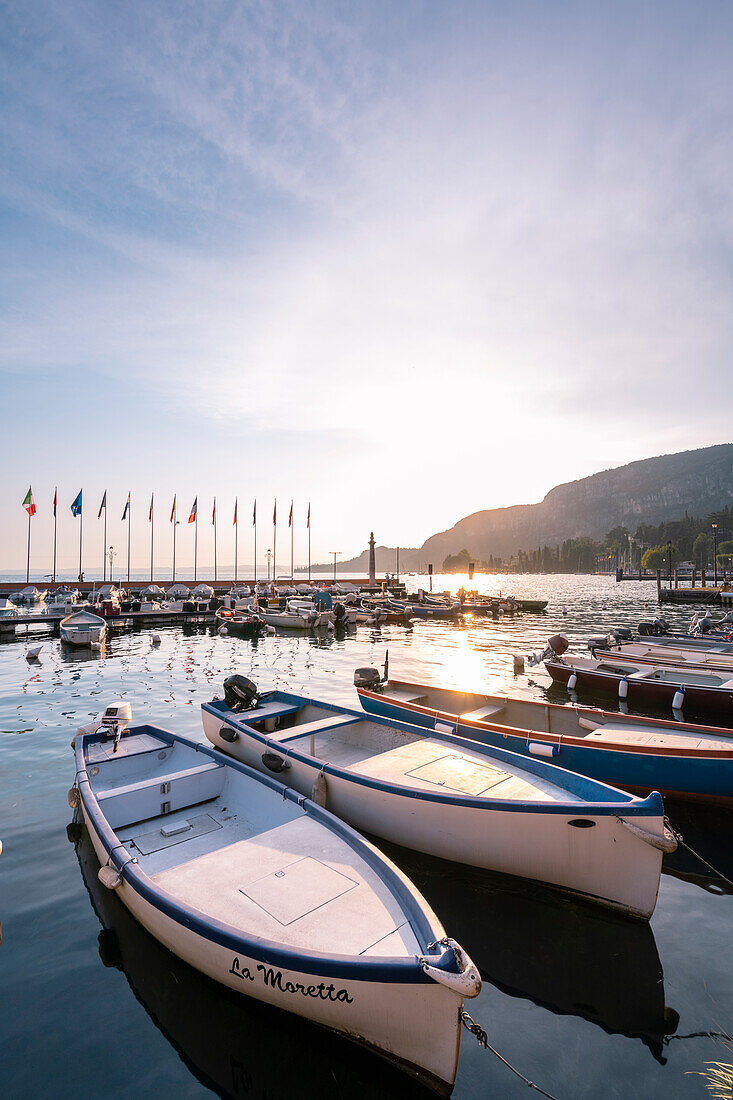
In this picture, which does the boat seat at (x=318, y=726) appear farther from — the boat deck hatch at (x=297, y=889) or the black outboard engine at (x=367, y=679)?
the boat deck hatch at (x=297, y=889)

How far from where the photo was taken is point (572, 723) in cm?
1259

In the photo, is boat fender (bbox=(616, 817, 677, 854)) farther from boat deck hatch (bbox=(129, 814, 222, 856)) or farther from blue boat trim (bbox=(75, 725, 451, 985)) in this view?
boat deck hatch (bbox=(129, 814, 222, 856))

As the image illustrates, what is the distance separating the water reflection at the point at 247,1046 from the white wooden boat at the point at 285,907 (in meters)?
0.50

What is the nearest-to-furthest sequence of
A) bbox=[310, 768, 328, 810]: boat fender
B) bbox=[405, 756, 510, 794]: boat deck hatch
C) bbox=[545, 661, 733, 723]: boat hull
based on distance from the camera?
bbox=[405, 756, 510, 794]: boat deck hatch
bbox=[310, 768, 328, 810]: boat fender
bbox=[545, 661, 733, 723]: boat hull

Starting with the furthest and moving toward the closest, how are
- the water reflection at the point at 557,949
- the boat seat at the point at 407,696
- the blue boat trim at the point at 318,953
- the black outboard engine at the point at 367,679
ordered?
1. the black outboard engine at the point at 367,679
2. the boat seat at the point at 407,696
3. the water reflection at the point at 557,949
4. the blue boat trim at the point at 318,953

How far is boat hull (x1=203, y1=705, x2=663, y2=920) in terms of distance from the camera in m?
6.82

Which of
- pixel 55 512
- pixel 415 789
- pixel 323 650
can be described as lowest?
pixel 323 650

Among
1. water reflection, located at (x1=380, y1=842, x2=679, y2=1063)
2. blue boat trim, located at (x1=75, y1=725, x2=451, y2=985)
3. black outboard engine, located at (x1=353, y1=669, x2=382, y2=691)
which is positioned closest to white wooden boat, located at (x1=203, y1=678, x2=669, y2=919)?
water reflection, located at (x1=380, y1=842, x2=679, y2=1063)

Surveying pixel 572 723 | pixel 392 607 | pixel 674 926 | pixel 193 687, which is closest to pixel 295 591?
pixel 392 607

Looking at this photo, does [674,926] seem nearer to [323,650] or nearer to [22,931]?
[22,931]

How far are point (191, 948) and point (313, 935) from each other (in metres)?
1.42

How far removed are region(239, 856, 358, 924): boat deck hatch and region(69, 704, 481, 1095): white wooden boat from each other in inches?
0.6

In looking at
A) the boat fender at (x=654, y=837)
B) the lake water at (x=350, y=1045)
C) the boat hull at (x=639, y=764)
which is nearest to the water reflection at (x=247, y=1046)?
the lake water at (x=350, y=1045)

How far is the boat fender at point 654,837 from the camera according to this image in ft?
21.0
